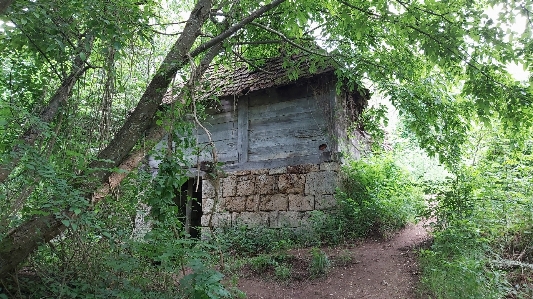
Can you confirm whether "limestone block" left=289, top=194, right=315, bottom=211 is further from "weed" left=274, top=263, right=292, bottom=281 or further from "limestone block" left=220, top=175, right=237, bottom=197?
"weed" left=274, top=263, right=292, bottom=281

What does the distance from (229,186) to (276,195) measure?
4.07 ft

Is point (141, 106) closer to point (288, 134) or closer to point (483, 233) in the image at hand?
point (288, 134)

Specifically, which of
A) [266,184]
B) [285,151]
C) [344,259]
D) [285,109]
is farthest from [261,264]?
[285,109]

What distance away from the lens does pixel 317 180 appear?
784cm

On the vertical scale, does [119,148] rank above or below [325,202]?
above

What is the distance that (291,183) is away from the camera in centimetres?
810

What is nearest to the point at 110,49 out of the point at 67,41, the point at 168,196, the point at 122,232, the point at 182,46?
the point at 67,41

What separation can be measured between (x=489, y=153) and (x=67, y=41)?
22.3 feet

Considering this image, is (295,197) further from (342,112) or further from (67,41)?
(67,41)

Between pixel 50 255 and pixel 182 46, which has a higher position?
pixel 182 46

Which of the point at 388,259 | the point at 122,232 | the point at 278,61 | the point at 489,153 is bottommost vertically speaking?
the point at 388,259

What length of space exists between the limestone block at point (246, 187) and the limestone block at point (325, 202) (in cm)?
153

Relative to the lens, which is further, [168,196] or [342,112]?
[342,112]

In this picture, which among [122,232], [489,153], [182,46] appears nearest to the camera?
[122,232]
